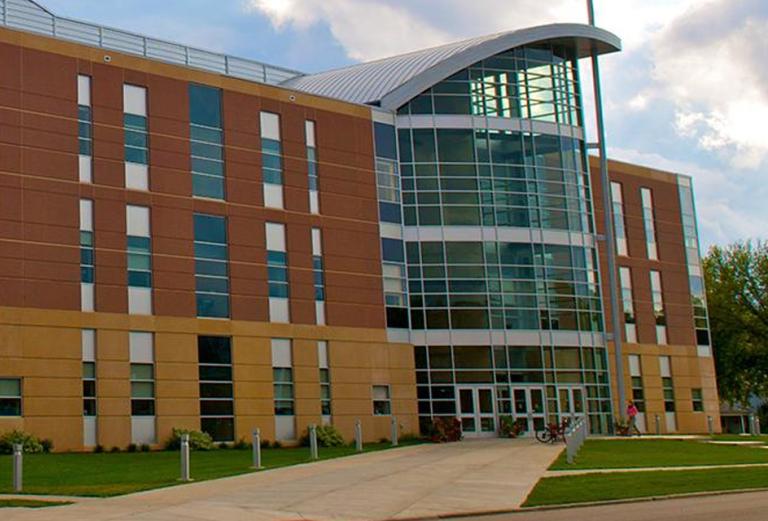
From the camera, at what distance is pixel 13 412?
40.2 metres

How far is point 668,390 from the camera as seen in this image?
2537 inches

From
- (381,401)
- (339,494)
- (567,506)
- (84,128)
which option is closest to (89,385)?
(84,128)

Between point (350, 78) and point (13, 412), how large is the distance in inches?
1069

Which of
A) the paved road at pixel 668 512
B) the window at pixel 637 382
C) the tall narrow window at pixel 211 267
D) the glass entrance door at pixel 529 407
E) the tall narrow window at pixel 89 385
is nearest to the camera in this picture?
the paved road at pixel 668 512

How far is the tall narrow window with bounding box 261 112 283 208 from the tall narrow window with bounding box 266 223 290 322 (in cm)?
120

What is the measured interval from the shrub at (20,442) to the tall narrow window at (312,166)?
16262mm

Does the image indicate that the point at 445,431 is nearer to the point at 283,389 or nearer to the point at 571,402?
the point at 283,389

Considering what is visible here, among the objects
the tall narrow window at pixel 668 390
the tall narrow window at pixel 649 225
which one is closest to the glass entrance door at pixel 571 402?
the tall narrow window at pixel 668 390

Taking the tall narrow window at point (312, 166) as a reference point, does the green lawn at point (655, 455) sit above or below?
below

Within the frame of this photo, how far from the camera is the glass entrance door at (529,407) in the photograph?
53.4 metres

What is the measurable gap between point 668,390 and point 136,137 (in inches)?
1329

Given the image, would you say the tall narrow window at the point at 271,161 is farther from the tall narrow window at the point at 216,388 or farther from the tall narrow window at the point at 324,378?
the tall narrow window at the point at 216,388

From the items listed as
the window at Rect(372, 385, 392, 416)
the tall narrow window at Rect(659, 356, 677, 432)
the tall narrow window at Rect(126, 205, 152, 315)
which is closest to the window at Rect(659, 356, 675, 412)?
the tall narrow window at Rect(659, 356, 677, 432)

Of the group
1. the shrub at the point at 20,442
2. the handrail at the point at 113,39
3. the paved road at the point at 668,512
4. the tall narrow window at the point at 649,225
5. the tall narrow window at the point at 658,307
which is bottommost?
the paved road at the point at 668,512
